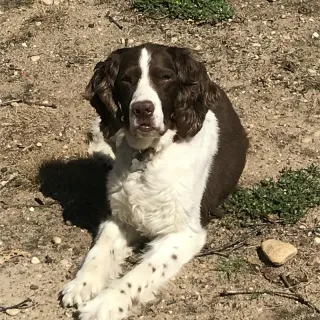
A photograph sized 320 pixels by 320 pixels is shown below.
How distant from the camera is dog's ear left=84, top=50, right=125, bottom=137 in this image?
5.30 meters

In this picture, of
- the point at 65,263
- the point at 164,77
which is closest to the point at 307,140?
the point at 164,77

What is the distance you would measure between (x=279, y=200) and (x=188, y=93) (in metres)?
1.29

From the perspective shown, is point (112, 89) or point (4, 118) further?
point (4, 118)

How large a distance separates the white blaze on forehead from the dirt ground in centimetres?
120

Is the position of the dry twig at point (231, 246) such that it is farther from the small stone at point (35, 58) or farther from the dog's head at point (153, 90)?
the small stone at point (35, 58)

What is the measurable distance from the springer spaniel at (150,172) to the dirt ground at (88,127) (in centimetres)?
19

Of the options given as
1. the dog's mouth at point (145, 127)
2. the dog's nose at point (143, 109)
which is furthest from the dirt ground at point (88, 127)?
the dog's nose at point (143, 109)

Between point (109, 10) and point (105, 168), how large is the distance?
315 cm

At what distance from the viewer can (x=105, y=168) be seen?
665 cm

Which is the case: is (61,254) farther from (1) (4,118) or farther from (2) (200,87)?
(1) (4,118)

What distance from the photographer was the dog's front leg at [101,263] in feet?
17.0

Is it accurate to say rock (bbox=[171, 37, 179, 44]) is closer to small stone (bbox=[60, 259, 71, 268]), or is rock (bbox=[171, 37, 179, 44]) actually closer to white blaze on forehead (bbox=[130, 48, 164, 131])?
white blaze on forehead (bbox=[130, 48, 164, 131])

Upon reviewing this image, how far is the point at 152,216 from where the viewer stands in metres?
5.50

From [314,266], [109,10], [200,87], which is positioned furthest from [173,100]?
[109,10]
